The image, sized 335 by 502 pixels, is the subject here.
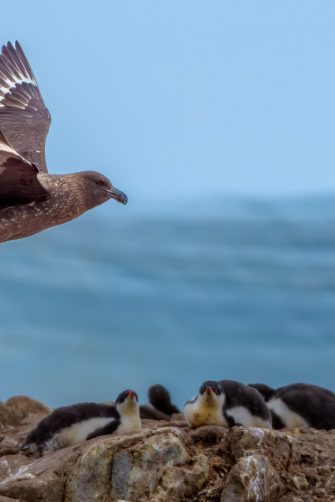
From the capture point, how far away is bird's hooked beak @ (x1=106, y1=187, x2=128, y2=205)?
8.02 meters

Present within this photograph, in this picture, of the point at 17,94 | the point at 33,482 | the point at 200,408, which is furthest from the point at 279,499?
the point at 17,94

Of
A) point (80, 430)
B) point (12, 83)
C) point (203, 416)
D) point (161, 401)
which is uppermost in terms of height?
point (12, 83)

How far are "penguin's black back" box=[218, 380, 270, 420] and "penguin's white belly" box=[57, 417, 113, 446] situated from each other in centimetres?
94

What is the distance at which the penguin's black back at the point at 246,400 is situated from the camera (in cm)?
680

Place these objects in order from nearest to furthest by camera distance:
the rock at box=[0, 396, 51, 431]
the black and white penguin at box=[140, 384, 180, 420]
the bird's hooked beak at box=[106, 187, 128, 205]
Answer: the bird's hooked beak at box=[106, 187, 128, 205]
the rock at box=[0, 396, 51, 431]
the black and white penguin at box=[140, 384, 180, 420]

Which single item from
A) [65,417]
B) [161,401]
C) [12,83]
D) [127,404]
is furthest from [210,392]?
[12,83]

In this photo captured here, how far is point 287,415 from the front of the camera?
7.22 meters

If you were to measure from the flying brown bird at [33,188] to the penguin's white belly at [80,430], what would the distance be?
1.63 metres

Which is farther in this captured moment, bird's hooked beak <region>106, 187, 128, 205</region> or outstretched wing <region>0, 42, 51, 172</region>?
outstretched wing <region>0, 42, 51, 172</region>

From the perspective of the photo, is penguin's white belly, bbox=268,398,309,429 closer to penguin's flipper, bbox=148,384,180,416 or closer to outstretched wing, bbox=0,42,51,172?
penguin's flipper, bbox=148,384,180,416

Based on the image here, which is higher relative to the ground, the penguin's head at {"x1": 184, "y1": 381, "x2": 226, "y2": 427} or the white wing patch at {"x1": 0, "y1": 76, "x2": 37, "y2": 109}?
the white wing patch at {"x1": 0, "y1": 76, "x2": 37, "y2": 109}

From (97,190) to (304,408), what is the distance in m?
2.52

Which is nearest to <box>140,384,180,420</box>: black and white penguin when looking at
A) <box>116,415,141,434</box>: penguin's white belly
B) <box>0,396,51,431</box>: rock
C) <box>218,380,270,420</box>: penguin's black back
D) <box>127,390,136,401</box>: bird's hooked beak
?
<box>0,396,51,431</box>: rock

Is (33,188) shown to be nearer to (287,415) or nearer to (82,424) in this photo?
(82,424)
